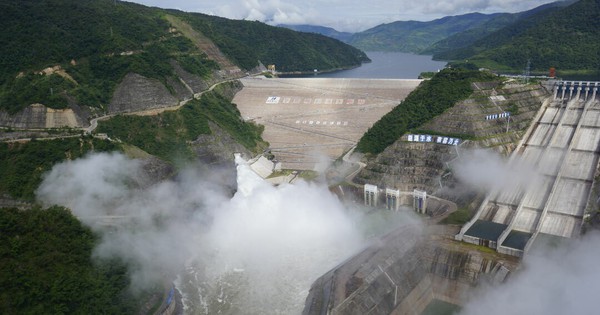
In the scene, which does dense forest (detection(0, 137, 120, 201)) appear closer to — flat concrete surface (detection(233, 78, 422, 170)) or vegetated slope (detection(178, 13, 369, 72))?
flat concrete surface (detection(233, 78, 422, 170))

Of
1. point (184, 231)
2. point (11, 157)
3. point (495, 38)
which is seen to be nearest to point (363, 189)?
point (184, 231)

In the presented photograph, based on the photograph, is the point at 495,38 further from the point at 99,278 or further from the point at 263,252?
the point at 99,278

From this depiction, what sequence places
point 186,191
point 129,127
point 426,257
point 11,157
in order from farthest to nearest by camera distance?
point 129,127 → point 186,191 → point 11,157 → point 426,257

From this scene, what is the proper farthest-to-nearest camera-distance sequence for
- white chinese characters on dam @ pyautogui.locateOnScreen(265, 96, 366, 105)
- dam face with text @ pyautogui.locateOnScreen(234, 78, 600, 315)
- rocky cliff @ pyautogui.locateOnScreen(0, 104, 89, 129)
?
1. white chinese characters on dam @ pyautogui.locateOnScreen(265, 96, 366, 105)
2. rocky cliff @ pyautogui.locateOnScreen(0, 104, 89, 129)
3. dam face with text @ pyautogui.locateOnScreen(234, 78, 600, 315)

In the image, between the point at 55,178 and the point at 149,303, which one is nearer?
the point at 149,303

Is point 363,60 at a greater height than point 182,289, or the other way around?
point 363,60

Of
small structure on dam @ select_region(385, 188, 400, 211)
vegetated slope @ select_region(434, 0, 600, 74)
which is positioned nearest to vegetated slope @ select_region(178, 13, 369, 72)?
vegetated slope @ select_region(434, 0, 600, 74)
